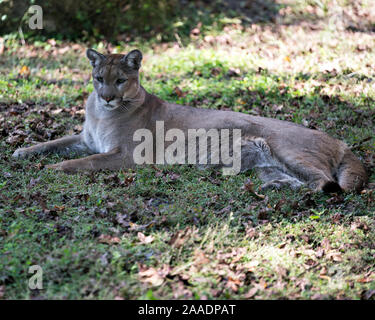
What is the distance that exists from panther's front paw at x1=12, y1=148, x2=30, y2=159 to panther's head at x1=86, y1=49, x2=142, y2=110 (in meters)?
1.10

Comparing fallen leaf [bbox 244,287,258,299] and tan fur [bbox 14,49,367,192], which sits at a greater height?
tan fur [bbox 14,49,367,192]

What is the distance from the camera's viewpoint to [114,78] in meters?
6.27

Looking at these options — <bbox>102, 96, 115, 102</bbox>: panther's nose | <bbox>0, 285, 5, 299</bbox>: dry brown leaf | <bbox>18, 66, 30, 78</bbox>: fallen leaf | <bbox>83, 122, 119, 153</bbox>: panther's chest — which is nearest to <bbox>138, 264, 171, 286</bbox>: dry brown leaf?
<bbox>0, 285, 5, 299</bbox>: dry brown leaf

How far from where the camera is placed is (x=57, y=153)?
652 centimetres

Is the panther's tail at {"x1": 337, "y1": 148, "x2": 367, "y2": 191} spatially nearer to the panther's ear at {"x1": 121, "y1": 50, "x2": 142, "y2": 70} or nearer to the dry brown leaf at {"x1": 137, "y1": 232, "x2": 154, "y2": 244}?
the dry brown leaf at {"x1": 137, "y1": 232, "x2": 154, "y2": 244}

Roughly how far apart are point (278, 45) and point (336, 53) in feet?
4.28

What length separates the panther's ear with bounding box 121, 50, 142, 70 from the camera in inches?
249

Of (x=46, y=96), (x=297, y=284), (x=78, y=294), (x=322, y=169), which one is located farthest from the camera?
(x=46, y=96)

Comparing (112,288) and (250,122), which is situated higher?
(250,122)

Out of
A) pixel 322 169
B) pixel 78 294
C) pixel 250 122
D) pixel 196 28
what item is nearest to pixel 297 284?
pixel 78 294

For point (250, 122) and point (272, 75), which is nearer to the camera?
point (250, 122)

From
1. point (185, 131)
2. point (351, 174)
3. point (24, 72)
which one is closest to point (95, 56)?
point (185, 131)
